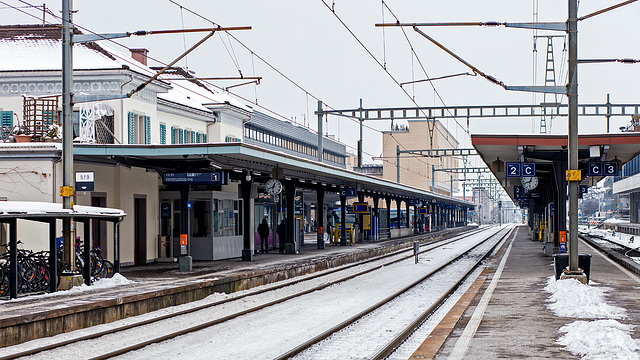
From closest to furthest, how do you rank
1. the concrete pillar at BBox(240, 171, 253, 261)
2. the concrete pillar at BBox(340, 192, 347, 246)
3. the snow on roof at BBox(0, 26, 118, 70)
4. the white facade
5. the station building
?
the white facade → the station building → the concrete pillar at BBox(240, 171, 253, 261) → the snow on roof at BBox(0, 26, 118, 70) → the concrete pillar at BBox(340, 192, 347, 246)

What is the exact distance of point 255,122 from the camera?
60531mm

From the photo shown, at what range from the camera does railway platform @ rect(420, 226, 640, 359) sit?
33.0 feet

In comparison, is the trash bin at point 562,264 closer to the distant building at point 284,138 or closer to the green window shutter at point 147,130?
the green window shutter at point 147,130

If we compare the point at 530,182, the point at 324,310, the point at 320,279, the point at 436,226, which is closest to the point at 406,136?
the point at 436,226

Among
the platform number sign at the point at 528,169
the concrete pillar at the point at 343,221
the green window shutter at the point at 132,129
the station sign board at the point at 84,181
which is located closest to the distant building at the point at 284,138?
the concrete pillar at the point at 343,221

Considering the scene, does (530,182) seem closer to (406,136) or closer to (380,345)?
(380,345)

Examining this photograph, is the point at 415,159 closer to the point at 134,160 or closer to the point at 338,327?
the point at 134,160

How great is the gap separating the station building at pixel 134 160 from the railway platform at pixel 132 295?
1.63m

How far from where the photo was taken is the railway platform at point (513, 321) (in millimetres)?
10062

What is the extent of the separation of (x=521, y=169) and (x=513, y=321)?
13.1 meters

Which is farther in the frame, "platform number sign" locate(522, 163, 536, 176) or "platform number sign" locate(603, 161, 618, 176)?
"platform number sign" locate(522, 163, 536, 176)

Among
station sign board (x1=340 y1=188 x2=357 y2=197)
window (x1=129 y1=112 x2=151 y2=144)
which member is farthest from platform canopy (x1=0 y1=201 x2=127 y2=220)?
station sign board (x1=340 y1=188 x2=357 y2=197)

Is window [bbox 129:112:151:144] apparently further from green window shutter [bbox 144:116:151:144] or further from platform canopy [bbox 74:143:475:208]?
platform canopy [bbox 74:143:475:208]

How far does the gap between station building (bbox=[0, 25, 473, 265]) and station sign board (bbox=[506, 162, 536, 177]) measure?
6.88 metres
